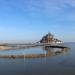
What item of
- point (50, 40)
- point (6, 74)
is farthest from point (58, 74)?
point (50, 40)

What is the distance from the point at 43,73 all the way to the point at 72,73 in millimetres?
4502

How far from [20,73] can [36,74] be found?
268 centimetres

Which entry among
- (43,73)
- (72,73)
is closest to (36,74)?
(43,73)

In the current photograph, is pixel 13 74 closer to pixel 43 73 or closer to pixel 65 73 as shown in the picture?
pixel 43 73

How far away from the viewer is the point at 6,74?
1067 inches

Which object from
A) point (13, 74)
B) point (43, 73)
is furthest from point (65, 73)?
point (13, 74)

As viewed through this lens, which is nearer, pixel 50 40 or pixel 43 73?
pixel 43 73

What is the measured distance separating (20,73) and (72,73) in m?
8.11

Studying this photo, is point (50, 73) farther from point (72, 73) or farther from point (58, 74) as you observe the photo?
point (72, 73)

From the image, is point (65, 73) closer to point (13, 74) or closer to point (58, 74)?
point (58, 74)

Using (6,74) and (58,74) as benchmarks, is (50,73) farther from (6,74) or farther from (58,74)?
(6,74)

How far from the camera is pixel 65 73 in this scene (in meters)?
27.5

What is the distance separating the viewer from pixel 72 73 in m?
27.5

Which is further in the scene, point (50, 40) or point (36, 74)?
point (50, 40)
